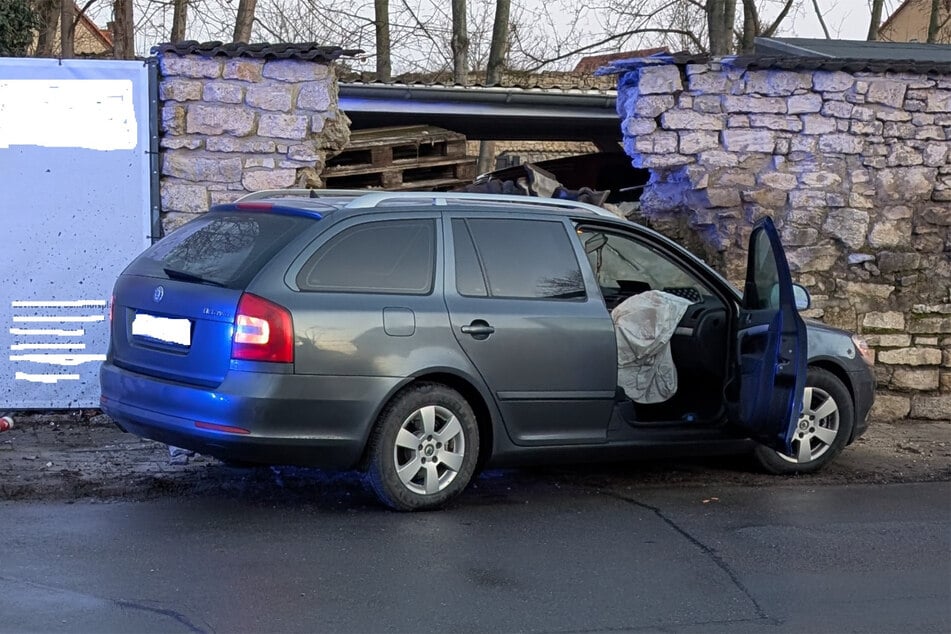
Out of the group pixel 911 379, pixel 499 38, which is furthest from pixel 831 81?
pixel 499 38

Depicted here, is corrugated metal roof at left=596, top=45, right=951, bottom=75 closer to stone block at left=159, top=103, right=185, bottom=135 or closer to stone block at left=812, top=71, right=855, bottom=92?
stone block at left=812, top=71, right=855, bottom=92

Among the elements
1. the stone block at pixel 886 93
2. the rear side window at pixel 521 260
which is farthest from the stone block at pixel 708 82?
Result: the rear side window at pixel 521 260

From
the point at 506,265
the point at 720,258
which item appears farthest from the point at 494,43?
the point at 506,265

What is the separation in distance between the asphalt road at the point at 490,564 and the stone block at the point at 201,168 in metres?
3.34

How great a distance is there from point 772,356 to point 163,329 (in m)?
3.27

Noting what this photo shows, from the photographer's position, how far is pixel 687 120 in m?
9.80

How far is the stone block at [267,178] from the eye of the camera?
29.9 feet

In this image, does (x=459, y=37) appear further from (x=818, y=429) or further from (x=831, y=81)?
(x=818, y=429)

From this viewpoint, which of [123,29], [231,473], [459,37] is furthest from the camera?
[459,37]

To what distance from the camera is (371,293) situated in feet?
20.1

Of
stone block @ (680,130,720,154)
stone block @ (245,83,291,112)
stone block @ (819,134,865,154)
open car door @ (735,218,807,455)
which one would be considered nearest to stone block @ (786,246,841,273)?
stone block @ (819,134,865,154)

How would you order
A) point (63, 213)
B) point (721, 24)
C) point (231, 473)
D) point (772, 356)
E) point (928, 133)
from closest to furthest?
point (772, 356), point (231, 473), point (63, 213), point (928, 133), point (721, 24)

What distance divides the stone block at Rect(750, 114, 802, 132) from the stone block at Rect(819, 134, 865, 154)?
0.79 ft

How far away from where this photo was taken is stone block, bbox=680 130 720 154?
387 inches
